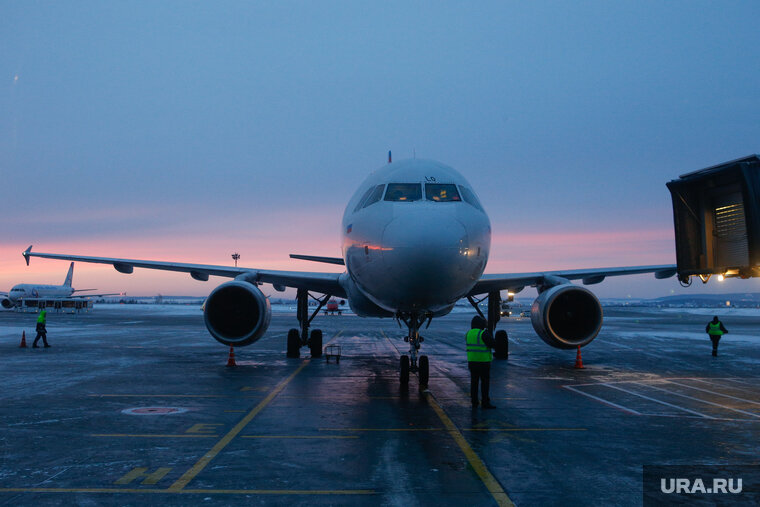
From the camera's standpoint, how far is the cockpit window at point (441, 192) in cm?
956

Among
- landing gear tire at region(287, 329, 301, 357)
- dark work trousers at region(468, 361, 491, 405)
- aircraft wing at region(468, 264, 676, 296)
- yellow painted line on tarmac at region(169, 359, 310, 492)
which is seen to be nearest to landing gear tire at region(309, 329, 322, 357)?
landing gear tire at region(287, 329, 301, 357)

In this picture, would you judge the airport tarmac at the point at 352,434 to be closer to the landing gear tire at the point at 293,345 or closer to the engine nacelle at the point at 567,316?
the engine nacelle at the point at 567,316

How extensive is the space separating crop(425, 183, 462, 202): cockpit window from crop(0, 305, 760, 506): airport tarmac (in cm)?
368

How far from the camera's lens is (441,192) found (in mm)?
9703

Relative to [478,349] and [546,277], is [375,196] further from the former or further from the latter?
[546,277]

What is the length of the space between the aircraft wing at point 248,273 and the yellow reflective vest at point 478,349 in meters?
6.98

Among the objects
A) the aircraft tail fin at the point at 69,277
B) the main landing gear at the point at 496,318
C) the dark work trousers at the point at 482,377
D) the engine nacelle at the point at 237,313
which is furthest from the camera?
the aircraft tail fin at the point at 69,277

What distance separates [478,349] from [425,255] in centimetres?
228


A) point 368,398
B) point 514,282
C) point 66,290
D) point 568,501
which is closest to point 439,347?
point 514,282

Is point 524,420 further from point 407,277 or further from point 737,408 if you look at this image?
point 737,408

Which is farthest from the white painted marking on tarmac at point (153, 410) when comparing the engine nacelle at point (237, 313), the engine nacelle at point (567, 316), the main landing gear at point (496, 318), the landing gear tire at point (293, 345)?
the main landing gear at point (496, 318)

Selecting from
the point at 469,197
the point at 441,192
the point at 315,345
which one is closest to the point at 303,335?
the point at 315,345

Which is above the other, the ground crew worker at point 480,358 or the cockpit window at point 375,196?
the cockpit window at point 375,196

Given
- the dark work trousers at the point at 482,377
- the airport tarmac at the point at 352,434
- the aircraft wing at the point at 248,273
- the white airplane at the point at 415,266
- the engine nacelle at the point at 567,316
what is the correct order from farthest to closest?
the aircraft wing at the point at 248,273, the engine nacelle at the point at 567,316, the dark work trousers at the point at 482,377, the white airplane at the point at 415,266, the airport tarmac at the point at 352,434
